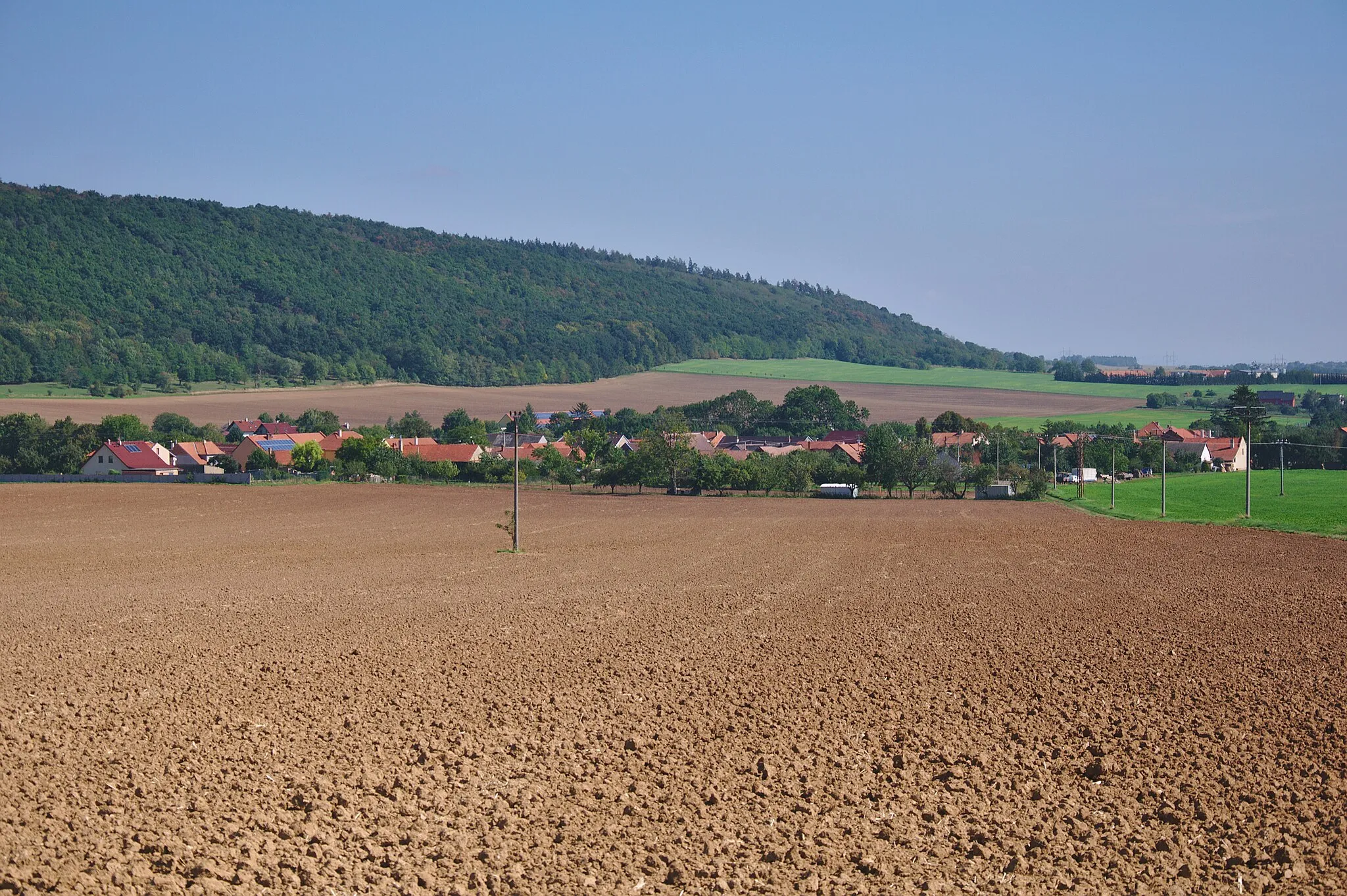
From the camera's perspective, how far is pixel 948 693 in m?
16.0

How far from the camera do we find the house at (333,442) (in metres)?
102

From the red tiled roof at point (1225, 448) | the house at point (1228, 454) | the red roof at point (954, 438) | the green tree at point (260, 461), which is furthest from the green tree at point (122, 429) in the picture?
the red tiled roof at point (1225, 448)

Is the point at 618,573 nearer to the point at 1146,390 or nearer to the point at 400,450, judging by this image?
the point at 400,450

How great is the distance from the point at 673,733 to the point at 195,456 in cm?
9614

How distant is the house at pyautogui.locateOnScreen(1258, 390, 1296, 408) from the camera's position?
146375 mm

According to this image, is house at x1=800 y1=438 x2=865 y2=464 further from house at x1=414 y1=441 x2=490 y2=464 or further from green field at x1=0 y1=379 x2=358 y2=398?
green field at x1=0 y1=379 x2=358 y2=398

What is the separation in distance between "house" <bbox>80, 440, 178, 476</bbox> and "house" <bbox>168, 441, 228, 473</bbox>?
10.7ft

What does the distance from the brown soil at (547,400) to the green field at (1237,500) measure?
57.9 m

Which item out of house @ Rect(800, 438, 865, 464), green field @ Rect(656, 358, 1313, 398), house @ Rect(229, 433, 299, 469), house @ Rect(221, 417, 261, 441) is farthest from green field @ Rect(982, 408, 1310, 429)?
house @ Rect(221, 417, 261, 441)

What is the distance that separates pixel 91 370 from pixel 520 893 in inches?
5948

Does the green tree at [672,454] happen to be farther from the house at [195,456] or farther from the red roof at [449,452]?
the house at [195,456]

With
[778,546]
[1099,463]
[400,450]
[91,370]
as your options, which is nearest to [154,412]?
[91,370]

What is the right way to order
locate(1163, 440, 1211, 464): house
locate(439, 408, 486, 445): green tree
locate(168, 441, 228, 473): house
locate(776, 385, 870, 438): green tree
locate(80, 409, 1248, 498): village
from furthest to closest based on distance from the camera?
locate(776, 385, 870, 438): green tree
locate(439, 408, 486, 445): green tree
locate(1163, 440, 1211, 464): house
locate(168, 441, 228, 473): house
locate(80, 409, 1248, 498): village

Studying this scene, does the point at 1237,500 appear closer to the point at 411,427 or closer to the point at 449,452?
the point at 449,452
